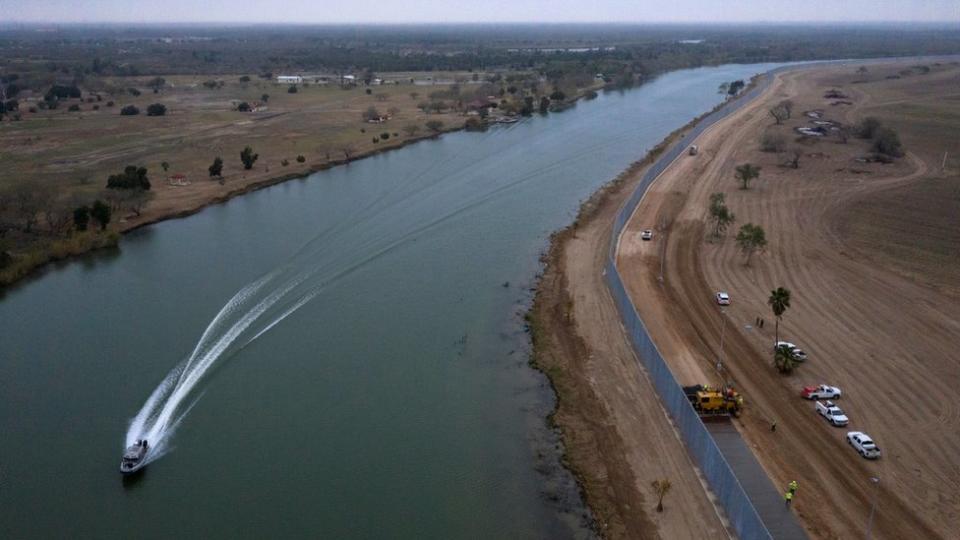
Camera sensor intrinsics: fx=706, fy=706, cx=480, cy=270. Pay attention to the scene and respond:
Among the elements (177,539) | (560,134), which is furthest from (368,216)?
(560,134)

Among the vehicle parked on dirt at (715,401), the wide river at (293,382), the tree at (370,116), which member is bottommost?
the wide river at (293,382)

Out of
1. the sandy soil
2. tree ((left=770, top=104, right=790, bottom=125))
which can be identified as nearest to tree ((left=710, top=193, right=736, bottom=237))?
the sandy soil

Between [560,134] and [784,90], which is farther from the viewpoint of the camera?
[784,90]

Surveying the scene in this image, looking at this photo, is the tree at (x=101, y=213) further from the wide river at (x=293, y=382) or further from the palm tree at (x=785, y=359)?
the palm tree at (x=785, y=359)

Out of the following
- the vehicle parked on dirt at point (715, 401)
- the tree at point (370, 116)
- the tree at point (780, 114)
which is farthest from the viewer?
the tree at point (370, 116)

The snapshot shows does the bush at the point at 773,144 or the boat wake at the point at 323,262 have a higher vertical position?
the bush at the point at 773,144

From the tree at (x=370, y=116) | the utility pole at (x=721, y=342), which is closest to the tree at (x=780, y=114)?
the tree at (x=370, y=116)

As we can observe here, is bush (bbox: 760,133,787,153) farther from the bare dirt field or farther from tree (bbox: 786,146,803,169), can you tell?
the bare dirt field

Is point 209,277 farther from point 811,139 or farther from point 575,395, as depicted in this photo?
point 811,139
